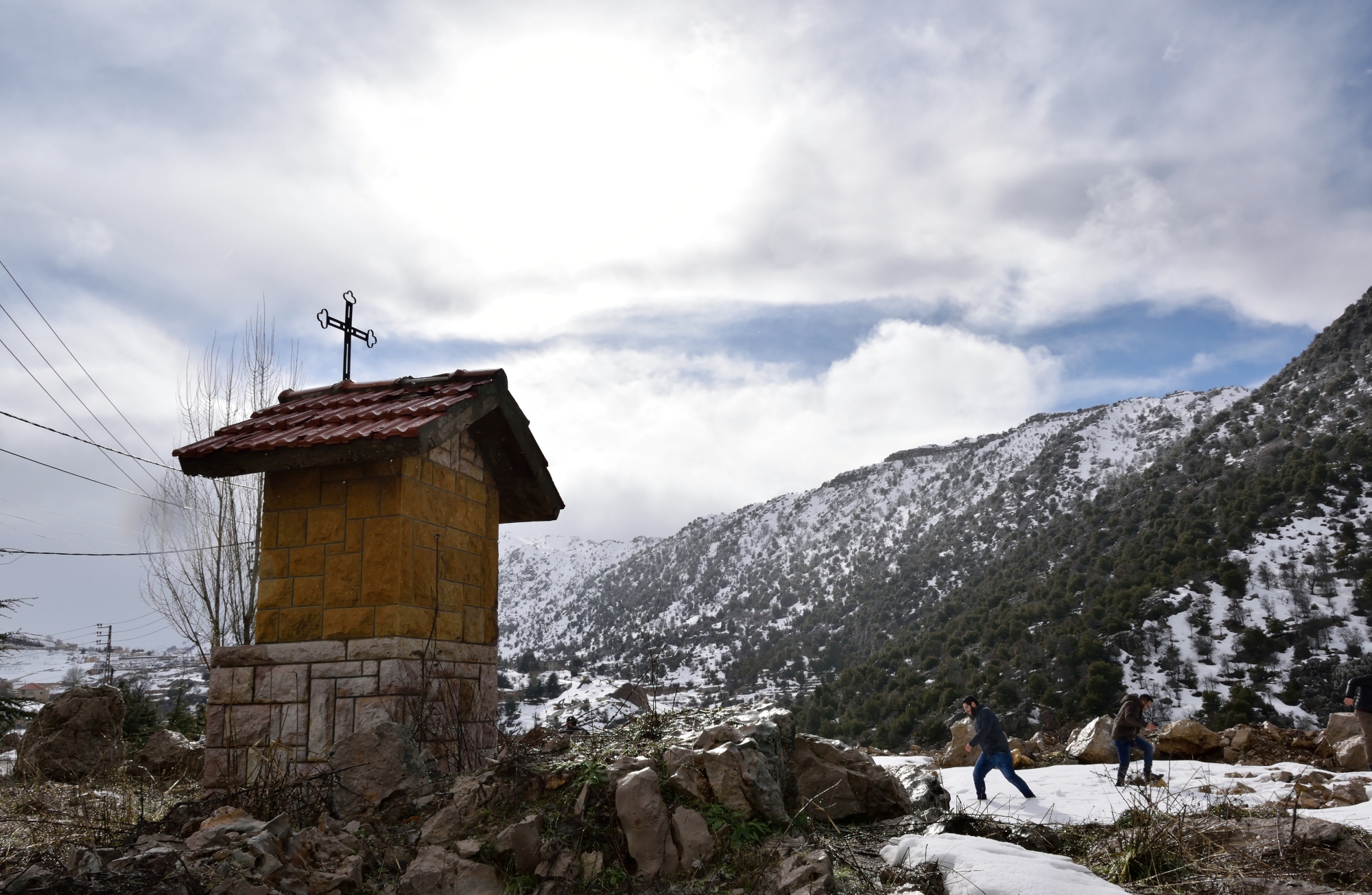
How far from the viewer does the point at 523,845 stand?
15.7 feet

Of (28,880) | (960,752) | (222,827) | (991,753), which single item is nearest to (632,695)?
(222,827)

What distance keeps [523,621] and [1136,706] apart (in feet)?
289

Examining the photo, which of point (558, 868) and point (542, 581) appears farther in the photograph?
point (542, 581)

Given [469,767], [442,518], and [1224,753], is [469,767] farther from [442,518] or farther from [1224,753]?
[1224,753]

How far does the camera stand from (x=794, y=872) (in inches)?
Answer: 172

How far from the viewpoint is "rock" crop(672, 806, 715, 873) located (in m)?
4.74

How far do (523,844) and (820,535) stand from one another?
2979 inches

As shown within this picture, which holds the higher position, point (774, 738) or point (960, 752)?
point (774, 738)

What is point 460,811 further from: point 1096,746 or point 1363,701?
point 1096,746

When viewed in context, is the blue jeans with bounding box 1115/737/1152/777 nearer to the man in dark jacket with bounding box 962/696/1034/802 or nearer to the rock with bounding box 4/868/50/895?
the man in dark jacket with bounding box 962/696/1034/802

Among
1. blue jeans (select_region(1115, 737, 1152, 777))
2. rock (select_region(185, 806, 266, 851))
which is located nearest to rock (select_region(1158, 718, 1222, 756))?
blue jeans (select_region(1115, 737, 1152, 777))

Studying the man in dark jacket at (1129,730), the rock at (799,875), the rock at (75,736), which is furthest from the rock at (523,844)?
the man in dark jacket at (1129,730)

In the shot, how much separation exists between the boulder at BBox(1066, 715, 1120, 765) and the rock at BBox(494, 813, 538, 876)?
1319 centimetres

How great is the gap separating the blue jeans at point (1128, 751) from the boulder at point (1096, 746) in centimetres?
373
